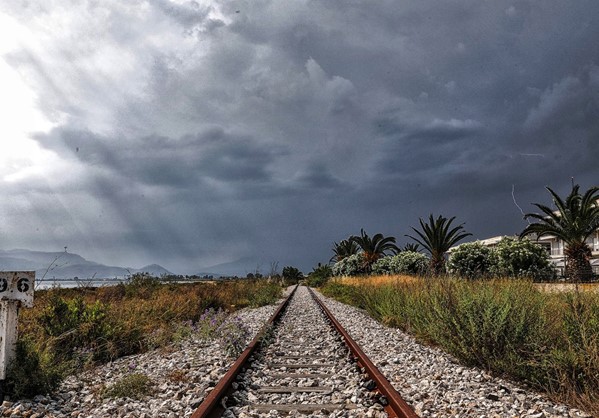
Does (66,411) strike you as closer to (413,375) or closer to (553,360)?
(413,375)

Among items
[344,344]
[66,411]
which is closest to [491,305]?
[344,344]

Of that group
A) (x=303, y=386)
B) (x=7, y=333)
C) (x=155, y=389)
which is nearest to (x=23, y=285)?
(x=7, y=333)

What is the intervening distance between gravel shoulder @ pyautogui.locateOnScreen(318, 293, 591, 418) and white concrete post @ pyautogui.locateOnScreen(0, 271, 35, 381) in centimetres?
479

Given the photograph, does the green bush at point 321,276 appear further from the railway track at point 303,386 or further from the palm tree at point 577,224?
the railway track at point 303,386

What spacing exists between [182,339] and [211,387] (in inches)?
175

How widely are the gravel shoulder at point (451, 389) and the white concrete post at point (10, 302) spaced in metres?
4.79

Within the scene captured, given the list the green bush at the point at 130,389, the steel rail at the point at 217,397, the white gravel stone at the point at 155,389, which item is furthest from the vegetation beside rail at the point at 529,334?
the green bush at the point at 130,389

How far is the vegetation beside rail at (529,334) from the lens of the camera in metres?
5.55

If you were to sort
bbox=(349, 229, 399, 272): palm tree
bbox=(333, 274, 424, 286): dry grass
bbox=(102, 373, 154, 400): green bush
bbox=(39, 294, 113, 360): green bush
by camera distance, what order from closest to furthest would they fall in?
bbox=(102, 373, 154, 400): green bush < bbox=(39, 294, 113, 360): green bush < bbox=(333, 274, 424, 286): dry grass < bbox=(349, 229, 399, 272): palm tree

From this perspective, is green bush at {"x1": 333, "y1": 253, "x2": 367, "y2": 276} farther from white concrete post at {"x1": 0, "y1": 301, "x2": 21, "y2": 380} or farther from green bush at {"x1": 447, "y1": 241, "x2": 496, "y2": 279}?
white concrete post at {"x1": 0, "y1": 301, "x2": 21, "y2": 380}

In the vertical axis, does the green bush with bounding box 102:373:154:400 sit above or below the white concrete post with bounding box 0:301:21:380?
below

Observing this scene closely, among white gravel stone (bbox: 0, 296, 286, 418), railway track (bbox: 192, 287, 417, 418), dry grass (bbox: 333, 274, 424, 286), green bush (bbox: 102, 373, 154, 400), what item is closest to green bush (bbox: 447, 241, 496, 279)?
dry grass (bbox: 333, 274, 424, 286)

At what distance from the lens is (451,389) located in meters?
5.93

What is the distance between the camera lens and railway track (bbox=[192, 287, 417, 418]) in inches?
197
